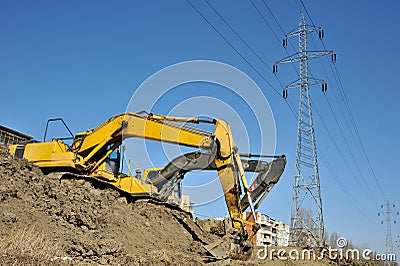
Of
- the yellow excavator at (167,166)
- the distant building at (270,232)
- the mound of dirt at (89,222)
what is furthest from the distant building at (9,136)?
the distant building at (270,232)

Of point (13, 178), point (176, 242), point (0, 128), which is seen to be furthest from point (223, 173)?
point (0, 128)

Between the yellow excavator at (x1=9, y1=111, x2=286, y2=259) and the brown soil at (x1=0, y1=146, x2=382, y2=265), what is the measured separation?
756 mm

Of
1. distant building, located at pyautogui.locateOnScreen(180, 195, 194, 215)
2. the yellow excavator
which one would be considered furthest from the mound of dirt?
distant building, located at pyautogui.locateOnScreen(180, 195, 194, 215)

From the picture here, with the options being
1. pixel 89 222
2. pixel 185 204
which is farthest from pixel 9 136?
pixel 89 222

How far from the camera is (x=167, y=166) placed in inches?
606

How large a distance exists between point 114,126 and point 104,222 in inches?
168

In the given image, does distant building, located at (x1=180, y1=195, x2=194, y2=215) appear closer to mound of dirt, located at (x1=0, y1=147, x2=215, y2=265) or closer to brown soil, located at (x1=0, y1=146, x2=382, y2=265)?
brown soil, located at (x1=0, y1=146, x2=382, y2=265)

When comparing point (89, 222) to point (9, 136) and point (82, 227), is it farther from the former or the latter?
point (9, 136)

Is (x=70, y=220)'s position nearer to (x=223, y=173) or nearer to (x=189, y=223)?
(x=223, y=173)

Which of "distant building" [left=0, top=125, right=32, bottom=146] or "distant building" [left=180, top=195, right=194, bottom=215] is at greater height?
"distant building" [left=0, top=125, right=32, bottom=146]

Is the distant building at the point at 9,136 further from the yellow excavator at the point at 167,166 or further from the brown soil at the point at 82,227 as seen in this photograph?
the brown soil at the point at 82,227

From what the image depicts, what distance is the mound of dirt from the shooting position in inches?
329

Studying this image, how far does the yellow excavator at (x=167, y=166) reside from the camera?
13.1 m

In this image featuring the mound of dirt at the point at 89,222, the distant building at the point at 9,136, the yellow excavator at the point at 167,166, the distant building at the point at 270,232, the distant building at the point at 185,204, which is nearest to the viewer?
the mound of dirt at the point at 89,222
